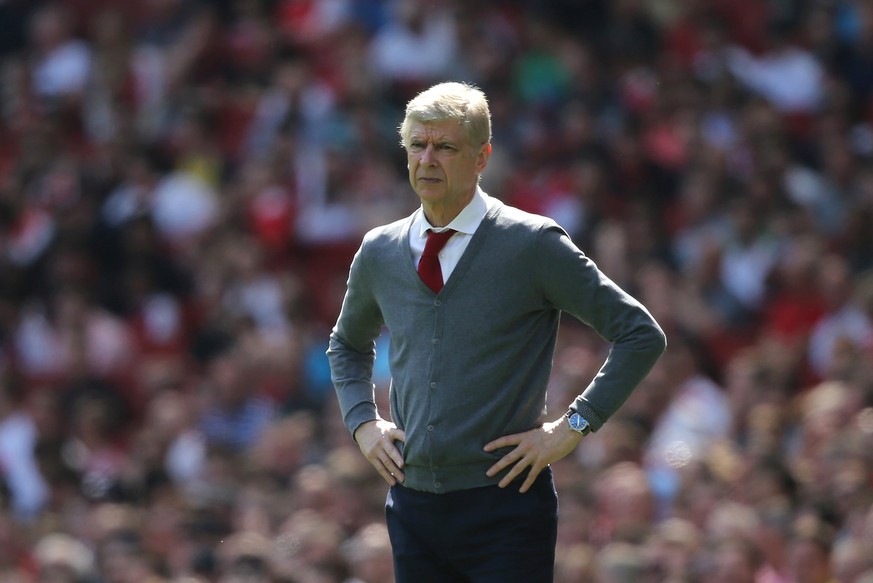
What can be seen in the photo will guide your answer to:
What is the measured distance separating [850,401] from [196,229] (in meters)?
5.46

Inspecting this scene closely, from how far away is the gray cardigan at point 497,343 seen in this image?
14.0 feet

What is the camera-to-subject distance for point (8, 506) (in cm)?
998

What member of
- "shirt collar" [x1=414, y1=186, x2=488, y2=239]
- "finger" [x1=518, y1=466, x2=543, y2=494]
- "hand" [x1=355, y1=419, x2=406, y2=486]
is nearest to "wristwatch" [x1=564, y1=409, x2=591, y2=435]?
"finger" [x1=518, y1=466, x2=543, y2=494]

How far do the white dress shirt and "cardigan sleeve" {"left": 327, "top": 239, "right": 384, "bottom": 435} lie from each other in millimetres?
180

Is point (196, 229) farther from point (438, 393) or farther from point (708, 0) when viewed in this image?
point (438, 393)

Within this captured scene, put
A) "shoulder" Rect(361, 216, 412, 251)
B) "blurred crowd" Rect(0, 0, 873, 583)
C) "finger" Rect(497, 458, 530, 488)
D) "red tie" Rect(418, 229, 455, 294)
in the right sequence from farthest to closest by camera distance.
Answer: "blurred crowd" Rect(0, 0, 873, 583)
"shoulder" Rect(361, 216, 412, 251)
"red tie" Rect(418, 229, 455, 294)
"finger" Rect(497, 458, 530, 488)

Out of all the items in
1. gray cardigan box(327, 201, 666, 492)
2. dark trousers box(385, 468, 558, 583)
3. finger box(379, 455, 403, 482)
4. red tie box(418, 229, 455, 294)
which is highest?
red tie box(418, 229, 455, 294)

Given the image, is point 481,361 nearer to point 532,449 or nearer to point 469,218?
point 532,449

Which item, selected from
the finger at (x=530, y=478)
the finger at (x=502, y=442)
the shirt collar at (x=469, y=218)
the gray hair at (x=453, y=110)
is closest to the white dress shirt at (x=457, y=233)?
the shirt collar at (x=469, y=218)

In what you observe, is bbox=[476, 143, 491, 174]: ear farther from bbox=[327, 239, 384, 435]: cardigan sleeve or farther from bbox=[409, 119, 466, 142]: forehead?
bbox=[327, 239, 384, 435]: cardigan sleeve

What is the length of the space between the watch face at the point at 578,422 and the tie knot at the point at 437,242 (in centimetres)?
57

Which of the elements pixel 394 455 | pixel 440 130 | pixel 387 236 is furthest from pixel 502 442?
pixel 440 130

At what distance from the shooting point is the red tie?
14.2 ft

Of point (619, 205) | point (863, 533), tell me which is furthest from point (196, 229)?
point (863, 533)
